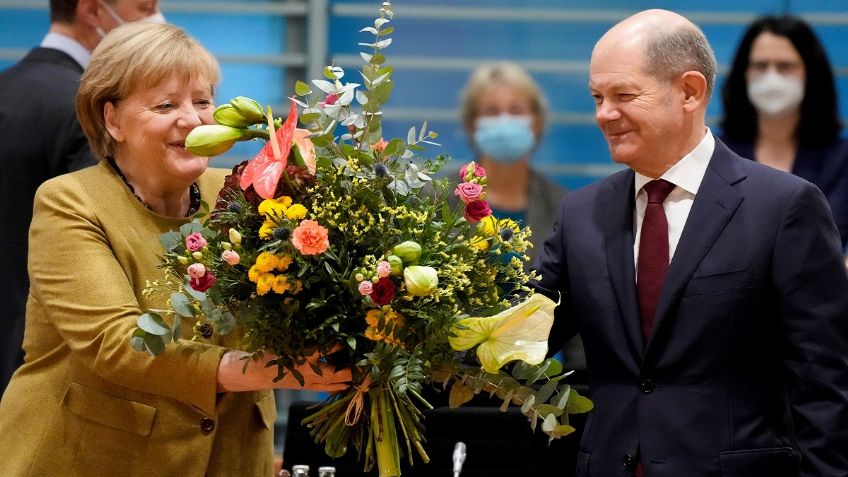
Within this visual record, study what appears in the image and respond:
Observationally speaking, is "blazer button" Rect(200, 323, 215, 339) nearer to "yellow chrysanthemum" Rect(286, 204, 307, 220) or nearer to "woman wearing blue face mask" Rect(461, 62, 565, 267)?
"yellow chrysanthemum" Rect(286, 204, 307, 220)

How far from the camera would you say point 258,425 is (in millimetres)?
Answer: 2652

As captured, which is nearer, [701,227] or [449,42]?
[701,227]

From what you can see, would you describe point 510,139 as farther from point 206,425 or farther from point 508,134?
point 206,425

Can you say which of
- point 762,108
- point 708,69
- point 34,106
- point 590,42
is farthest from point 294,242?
point 590,42

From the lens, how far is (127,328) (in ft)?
7.86

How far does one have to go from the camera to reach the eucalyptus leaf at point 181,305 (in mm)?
2271

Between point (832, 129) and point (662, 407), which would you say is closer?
point (662, 407)

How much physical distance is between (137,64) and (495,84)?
281 cm

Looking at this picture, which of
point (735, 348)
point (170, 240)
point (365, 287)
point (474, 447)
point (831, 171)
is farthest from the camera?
point (831, 171)

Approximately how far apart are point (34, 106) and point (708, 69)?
197 centimetres

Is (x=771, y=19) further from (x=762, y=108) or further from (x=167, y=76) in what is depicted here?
(x=167, y=76)

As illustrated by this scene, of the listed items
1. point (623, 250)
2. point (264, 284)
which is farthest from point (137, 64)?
point (623, 250)

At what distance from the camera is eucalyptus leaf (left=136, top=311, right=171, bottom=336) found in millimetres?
2291

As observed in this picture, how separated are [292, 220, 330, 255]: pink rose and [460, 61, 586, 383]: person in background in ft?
9.38
